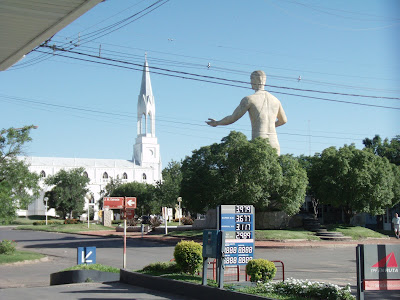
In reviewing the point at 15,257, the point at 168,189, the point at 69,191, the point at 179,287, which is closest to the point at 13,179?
the point at 15,257

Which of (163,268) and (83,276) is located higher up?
(163,268)

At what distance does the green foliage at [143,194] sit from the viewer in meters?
81.1

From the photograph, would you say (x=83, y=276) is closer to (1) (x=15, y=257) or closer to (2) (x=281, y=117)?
(1) (x=15, y=257)

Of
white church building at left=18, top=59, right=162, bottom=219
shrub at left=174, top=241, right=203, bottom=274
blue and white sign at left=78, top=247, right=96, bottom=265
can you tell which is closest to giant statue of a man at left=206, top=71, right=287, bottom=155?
blue and white sign at left=78, top=247, right=96, bottom=265

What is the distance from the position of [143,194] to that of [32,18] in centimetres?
7931

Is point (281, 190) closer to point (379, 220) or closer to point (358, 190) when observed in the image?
point (358, 190)

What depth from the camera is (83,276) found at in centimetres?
1516

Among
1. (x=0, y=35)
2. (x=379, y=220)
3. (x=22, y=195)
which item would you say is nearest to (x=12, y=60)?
(x=0, y=35)

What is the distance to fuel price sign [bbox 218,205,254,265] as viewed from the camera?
1269 centimetres

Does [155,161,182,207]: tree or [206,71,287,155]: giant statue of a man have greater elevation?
[206,71,287,155]: giant statue of a man

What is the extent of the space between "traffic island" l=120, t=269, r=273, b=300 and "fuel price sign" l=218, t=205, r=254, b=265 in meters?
1.14

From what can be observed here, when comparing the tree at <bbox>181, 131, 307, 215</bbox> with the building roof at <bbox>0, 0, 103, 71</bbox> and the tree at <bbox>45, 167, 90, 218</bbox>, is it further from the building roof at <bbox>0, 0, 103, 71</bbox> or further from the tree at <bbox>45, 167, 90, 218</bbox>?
the tree at <bbox>45, 167, 90, 218</bbox>

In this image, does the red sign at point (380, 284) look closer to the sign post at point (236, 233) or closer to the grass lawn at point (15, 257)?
the sign post at point (236, 233)

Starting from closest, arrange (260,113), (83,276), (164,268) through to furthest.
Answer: (164,268)
(83,276)
(260,113)
